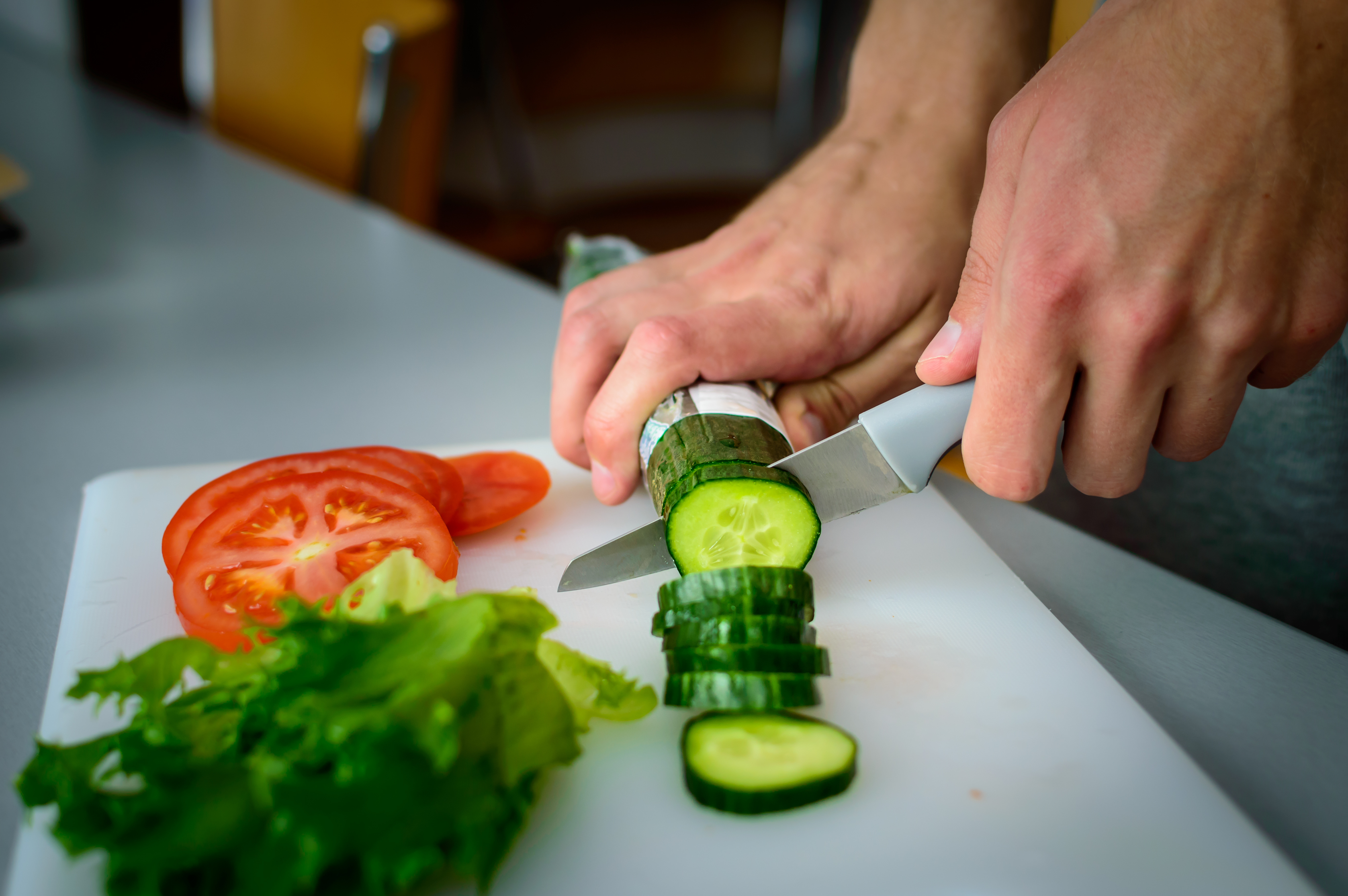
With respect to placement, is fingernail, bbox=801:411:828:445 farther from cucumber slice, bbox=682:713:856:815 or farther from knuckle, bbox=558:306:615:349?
cucumber slice, bbox=682:713:856:815

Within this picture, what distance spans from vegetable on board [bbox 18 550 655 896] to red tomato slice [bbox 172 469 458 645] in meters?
0.20

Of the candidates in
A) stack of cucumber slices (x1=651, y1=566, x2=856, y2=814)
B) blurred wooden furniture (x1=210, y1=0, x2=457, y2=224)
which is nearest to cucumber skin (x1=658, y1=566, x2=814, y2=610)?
stack of cucumber slices (x1=651, y1=566, x2=856, y2=814)

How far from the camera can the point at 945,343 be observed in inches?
44.6

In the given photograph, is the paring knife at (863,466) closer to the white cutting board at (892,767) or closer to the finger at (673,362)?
the white cutting board at (892,767)

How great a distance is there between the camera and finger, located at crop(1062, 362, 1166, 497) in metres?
1.08

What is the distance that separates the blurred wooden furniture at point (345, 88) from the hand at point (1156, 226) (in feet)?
10.1

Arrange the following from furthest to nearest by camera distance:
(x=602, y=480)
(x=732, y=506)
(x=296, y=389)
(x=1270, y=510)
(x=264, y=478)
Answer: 1. (x=296, y=389)
2. (x=1270, y=510)
3. (x=602, y=480)
4. (x=264, y=478)
5. (x=732, y=506)

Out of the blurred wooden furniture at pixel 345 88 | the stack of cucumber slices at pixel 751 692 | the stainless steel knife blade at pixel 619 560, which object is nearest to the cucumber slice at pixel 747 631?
the stack of cucumber slices at pixel 751 692

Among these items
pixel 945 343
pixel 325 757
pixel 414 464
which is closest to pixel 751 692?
pixel 325 757

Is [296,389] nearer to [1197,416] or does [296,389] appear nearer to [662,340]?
[662,340]

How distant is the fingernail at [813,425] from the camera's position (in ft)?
4.83

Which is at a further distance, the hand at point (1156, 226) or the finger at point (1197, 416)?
the finger at point (1197, 416)

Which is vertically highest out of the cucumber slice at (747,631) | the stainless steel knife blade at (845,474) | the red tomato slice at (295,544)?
the stainless steel knife blade at (845,474)

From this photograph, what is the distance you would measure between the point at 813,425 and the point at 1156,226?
0.59 m
